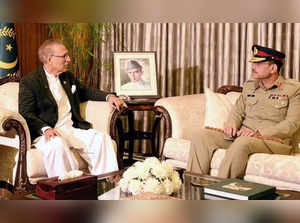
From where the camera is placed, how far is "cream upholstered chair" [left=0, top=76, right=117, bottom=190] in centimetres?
318

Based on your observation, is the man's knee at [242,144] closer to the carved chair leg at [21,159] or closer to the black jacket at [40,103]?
the black jacket at [40,103]

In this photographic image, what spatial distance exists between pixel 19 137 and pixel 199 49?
2.28m

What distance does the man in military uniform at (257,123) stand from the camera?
324 cm

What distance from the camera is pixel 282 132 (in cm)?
334

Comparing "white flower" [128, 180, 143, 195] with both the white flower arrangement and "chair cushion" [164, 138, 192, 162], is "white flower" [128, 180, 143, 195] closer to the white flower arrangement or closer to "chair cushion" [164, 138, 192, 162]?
the white flower arrangement

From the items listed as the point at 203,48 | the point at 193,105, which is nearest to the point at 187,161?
the point at 193,105

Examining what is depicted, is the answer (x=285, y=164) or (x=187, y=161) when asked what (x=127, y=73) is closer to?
(x=187, y=161)

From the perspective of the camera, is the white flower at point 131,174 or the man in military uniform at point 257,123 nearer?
the white flower at point 131,174

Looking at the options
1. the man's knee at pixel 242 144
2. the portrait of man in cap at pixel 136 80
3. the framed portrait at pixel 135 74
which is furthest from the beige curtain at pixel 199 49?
the man's knee at pixel 242 144

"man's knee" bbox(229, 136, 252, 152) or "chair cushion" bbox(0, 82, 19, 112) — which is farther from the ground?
Answer: "chair cushion" bbox(0, 82, 19, 112)

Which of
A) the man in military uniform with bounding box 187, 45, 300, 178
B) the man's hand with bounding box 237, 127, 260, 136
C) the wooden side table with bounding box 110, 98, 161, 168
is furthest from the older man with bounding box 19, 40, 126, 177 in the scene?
the man's hand with bounding box 237, 127, 260, 136

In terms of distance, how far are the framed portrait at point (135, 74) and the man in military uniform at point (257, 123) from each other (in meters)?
1.04

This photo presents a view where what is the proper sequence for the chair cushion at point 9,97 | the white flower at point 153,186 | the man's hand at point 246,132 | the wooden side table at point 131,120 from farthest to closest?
the wooden side table at point 131,120
the chair cushion at point 9,97
the man's hand at point 246,132
the white flower at point 153,186

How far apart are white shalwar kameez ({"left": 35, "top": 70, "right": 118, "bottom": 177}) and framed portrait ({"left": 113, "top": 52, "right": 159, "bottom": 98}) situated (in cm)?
87
